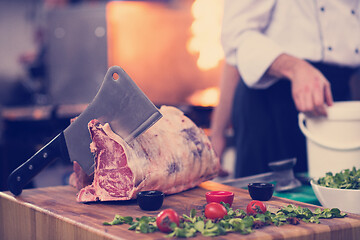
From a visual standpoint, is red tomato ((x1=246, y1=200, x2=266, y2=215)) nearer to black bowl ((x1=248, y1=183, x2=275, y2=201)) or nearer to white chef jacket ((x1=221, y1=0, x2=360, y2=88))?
black bowl ((x1=248, y1=183, x2=275, y2=201))

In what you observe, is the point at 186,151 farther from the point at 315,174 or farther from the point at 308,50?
the point at 308,50

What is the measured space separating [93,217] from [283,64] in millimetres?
1028

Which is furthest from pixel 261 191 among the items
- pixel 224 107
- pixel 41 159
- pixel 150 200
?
pixel 224 107

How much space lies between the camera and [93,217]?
1237 mm

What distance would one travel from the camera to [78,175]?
157 cm

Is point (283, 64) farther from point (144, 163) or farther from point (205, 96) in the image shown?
point (205, 96)

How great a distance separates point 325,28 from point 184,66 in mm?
4011

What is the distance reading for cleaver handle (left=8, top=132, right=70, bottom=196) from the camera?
148 cm

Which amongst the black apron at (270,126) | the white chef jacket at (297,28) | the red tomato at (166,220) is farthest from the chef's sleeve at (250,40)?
the red tomato at (166,220)

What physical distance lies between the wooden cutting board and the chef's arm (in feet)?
2.77

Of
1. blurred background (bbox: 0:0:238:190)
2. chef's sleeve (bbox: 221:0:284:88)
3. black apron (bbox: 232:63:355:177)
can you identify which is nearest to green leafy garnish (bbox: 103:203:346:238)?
chef's sleeve (bbox: 221:0:284:88)

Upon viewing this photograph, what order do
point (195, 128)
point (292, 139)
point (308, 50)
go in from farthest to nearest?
point (292, 139), point (308, 50), point (195, 128)

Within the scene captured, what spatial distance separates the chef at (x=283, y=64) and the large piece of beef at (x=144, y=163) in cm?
48

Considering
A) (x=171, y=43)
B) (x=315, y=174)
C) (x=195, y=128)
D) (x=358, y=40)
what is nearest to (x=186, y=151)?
(x=195, y=128)
